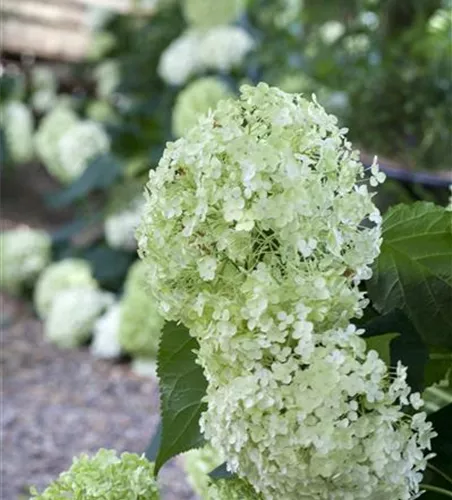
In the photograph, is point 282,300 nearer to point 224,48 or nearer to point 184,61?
point 224,48

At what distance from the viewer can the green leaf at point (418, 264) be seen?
58 cm

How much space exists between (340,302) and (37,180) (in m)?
4.66

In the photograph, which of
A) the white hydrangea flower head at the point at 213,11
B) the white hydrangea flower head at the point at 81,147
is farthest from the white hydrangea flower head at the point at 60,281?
the white hydrangea flower head at the point at 213,11

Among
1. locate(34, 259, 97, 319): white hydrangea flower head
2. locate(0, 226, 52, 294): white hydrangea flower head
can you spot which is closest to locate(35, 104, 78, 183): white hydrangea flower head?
locate(0, 226, 52, 294): white hydrangea flower head

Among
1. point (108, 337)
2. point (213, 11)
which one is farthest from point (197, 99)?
point (108, 337)

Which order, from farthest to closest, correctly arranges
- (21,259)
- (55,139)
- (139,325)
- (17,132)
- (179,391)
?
(17,132)
(55,139)
(21,259)
(139,325)
(179,391)

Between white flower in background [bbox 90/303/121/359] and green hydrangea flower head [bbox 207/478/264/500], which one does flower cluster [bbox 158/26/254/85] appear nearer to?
white flower in background [bbox 90/303/121/359]

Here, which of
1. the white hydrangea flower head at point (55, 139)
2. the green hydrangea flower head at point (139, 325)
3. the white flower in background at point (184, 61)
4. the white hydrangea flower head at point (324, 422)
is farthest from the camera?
the white hydrangea flower head at point (55, 139)

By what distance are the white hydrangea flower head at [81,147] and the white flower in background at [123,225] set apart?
0.99 ft

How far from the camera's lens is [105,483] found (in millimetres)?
597

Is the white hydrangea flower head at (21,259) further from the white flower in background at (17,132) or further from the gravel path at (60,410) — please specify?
the white flower in background at (17,132)

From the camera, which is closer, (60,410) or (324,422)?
(324,422)

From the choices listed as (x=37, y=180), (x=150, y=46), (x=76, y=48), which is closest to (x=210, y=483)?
(x=150, y=46)

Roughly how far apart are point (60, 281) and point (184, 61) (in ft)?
2.50
